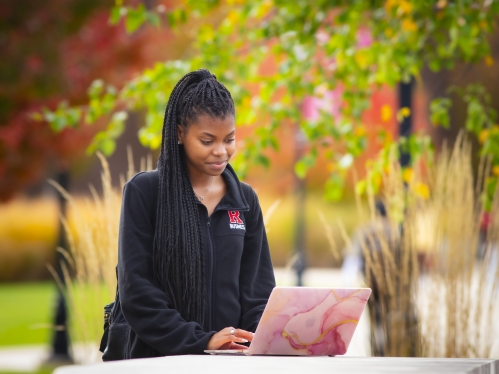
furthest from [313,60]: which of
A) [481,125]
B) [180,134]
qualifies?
[180,134]

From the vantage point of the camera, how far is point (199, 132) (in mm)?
2217

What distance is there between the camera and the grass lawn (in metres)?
10.8

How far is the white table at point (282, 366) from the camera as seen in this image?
5.09 ft

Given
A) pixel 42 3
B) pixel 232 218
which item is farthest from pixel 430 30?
pixel 42 3

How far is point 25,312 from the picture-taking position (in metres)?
14.9

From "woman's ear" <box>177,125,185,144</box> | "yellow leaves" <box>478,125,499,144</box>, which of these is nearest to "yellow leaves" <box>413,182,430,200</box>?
"yellow leaves" <box>478,125,499,144</box>

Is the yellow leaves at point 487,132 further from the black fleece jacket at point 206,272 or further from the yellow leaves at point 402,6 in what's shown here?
the black fleece jacket at point 206,272

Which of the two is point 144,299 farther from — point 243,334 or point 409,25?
point 409,25

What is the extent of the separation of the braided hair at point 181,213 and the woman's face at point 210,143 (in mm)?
21

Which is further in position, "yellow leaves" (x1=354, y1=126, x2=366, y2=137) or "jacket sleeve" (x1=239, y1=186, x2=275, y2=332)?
"yellow leaves" (x1=354, y1=126, x2=366, y2=137)

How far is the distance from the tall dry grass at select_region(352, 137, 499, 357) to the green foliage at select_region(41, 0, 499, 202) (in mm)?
408

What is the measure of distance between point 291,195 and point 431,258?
1358 centimetres

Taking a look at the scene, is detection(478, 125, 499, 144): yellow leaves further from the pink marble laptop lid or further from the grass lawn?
the grass lawn

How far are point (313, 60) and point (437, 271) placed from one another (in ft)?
4.73
